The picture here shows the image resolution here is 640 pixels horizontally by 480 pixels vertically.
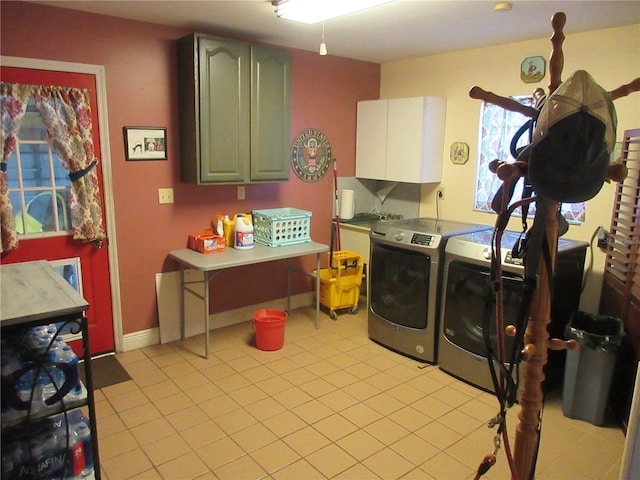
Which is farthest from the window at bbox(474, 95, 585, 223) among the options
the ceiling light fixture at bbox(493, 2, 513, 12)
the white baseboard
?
the white baseboard

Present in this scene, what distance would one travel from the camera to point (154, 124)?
11.4 ft

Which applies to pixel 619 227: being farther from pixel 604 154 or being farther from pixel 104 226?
pixel 104 226

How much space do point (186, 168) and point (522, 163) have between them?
2.92 metres

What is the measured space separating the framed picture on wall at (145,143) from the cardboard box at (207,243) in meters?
0.66

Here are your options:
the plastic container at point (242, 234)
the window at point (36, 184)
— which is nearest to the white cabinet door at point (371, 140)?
the plastic container at point (242, 234)

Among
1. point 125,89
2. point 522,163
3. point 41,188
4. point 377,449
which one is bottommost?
point 377,449

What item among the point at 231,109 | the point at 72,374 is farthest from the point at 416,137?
the point at 72,374

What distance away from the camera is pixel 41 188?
10.1 feet

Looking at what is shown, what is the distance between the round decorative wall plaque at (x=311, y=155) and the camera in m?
4.33

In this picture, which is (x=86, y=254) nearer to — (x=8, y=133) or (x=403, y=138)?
(x=8, y=133)

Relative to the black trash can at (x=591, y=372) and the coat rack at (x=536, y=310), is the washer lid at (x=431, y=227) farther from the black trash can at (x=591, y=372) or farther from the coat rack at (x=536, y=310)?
the coat rack at (x=536, y=310)

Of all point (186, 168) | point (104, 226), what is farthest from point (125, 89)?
point (104, 226)

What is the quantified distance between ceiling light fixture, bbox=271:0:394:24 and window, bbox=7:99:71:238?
1.71 meters

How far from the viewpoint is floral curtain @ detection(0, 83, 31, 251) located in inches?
112
